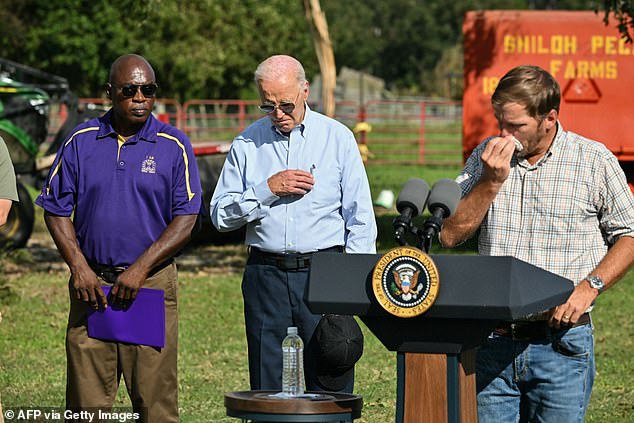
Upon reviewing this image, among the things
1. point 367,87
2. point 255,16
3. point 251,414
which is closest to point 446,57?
point 367,87

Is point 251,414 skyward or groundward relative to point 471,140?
groundward

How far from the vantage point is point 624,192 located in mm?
4215

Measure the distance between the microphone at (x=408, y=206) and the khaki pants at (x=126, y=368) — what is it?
1.97m

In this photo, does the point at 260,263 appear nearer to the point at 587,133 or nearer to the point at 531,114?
the point at 531,114

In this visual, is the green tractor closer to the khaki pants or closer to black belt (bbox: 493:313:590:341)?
the khaki pants

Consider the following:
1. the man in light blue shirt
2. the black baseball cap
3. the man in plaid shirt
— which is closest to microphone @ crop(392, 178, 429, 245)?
the man in plaid shirt

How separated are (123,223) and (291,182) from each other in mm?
807

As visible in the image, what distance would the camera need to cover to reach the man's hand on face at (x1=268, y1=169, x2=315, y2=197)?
16.5 feet

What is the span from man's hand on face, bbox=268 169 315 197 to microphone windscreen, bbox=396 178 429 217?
131 cm

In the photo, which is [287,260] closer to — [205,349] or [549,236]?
[549,236]

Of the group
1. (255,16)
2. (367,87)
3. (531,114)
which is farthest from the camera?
(367,87)

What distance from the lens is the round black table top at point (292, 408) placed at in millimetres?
3779

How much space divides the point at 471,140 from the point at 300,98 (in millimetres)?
10505

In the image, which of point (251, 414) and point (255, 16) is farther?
point (255, 16)
